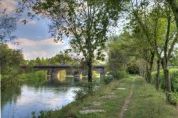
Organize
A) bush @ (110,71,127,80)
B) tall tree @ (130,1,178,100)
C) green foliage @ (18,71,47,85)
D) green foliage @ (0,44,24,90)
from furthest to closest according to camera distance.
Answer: green foliage @ (18,71,47,85)
bush @ (110,71,127,80)
tall tree @ (130,1,178,100)
green foliage @ (0,44,24,90)

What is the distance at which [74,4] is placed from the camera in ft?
110

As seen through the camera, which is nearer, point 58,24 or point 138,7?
point 138,7

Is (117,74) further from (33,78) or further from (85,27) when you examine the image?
(85,27)

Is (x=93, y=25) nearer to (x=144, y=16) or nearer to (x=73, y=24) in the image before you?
(x=73, y=24)

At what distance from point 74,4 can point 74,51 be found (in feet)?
14.9

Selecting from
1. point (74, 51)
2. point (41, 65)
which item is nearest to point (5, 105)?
point (74, 51)

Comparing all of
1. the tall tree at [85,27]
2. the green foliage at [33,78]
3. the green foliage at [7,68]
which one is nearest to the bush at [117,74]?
the green foliage at [33,78]

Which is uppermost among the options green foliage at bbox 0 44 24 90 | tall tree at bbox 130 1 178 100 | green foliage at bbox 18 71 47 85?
tall tree at bbox 130 1 178 100

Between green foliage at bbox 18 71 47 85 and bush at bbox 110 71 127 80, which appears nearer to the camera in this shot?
bush at bbox 110 71 127 80

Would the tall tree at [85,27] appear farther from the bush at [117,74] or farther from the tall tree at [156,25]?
the bush at [117,74]

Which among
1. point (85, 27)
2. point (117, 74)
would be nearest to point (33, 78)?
point (117, 74)

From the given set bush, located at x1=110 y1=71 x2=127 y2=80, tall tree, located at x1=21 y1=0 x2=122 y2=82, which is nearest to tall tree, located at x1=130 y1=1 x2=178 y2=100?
tall tree, located at x1=21 y1=0 x2=122 y2=82

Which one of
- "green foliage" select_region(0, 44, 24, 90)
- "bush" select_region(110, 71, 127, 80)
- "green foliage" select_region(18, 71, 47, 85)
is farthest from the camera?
"green foliage" select_region(18, 71, 47, 85)

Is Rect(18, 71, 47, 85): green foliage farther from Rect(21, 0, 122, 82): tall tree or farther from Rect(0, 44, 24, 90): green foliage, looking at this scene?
Rect(0, 44, 24, 90): green foliage
